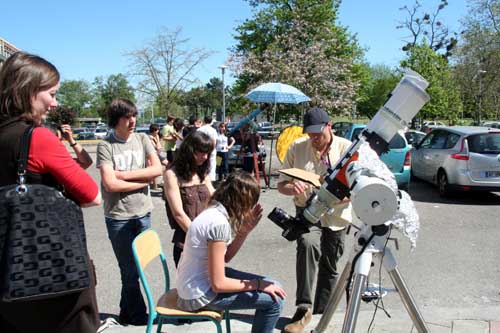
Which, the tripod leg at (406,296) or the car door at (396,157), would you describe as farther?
the car door at (396,157)

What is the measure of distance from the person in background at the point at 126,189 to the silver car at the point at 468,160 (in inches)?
275

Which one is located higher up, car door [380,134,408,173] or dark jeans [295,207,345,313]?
car door [380,134,408,173]

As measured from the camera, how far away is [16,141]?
63.7 inches

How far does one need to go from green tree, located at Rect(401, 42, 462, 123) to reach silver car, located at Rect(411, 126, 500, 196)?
19.3 metres

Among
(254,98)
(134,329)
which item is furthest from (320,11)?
(134,329)

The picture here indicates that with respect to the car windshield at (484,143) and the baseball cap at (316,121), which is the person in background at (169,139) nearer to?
the car windshield at (484,143)

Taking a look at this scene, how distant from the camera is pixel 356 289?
6.63 feet

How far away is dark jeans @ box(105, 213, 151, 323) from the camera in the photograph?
3.42 metres

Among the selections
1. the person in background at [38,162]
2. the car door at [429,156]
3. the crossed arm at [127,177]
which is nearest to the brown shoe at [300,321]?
the crossed arm at [127,177]

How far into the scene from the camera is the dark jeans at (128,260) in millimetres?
3422

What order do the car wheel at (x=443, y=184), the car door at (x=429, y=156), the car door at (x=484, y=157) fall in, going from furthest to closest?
the car door at (x=429, y=156), the car wheel at (x=443, y=184), the car door at (x=484, y=157)

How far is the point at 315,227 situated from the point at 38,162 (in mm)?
2319

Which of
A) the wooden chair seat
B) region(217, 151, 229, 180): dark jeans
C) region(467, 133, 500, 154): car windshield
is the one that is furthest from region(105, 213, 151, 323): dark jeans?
region(217, 151, 229, 180): dark jeans

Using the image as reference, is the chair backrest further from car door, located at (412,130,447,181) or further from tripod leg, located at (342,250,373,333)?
car door, located at (412,130,447,181)
